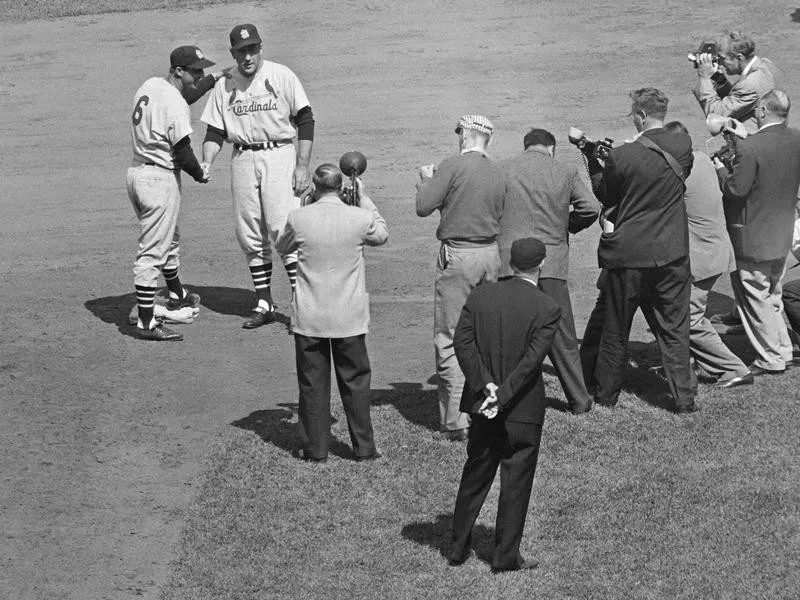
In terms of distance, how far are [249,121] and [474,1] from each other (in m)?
13.4

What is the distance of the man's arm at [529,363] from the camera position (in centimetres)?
748

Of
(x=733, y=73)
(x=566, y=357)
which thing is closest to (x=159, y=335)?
(x=566, y=357)

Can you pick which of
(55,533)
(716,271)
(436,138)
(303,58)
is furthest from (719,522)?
(303,58)

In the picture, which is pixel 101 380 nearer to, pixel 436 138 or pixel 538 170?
pixel 538 170

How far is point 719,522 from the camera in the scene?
27.8 feet

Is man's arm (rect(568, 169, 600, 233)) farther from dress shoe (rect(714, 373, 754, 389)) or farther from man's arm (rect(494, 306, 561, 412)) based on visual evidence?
man's arm (rect(494, 306, 561, 412))

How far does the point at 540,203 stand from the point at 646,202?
78cm

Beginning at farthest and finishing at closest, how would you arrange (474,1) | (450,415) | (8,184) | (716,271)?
(474,1)
(8,184)
(716,271)
(450,415)

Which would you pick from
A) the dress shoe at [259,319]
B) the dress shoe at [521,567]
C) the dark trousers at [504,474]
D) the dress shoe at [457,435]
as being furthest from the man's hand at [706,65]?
the dress shoe at [521,567]

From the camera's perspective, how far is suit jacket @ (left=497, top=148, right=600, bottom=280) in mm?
10000

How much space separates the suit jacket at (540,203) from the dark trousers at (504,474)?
2.57m

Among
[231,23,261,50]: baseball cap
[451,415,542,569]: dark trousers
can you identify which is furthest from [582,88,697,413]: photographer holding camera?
[231,23,261,50]: baseball cap

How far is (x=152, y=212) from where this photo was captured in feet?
39.0

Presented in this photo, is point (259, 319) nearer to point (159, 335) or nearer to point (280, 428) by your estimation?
point (159, 335)
